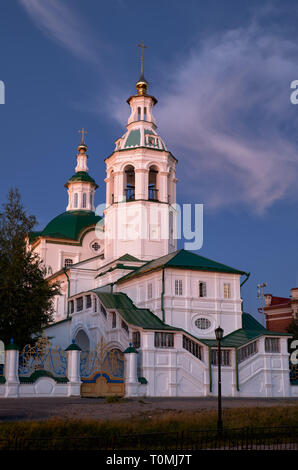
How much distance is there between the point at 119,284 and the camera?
3603 centimetres

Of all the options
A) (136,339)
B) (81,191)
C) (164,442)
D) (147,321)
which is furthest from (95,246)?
(164,442)

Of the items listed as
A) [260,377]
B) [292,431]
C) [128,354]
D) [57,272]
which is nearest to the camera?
[292,431]

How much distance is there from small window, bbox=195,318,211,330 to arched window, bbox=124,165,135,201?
36.5 ft

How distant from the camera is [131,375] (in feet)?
86.2

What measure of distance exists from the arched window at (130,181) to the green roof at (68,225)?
287 inches

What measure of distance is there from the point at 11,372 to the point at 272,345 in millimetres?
14419

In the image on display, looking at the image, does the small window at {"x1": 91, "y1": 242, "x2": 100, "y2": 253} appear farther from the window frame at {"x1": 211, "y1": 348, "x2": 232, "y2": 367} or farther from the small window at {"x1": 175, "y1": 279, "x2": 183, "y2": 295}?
the window frame at {"x1": 211, "y1": 348, "x2": 232, "y2": 367}

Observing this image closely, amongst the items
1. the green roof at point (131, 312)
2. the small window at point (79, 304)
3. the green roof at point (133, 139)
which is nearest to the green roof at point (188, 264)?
the green roof at point (131, 312)

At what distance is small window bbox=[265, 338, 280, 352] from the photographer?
3062cm

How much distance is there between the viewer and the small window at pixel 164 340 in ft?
92.4

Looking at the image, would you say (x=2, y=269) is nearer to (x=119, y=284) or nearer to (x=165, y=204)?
(x=119, y=284)

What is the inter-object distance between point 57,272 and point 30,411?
26.3 meters

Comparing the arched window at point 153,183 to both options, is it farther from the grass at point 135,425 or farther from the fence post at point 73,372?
the grass at point 135,425
